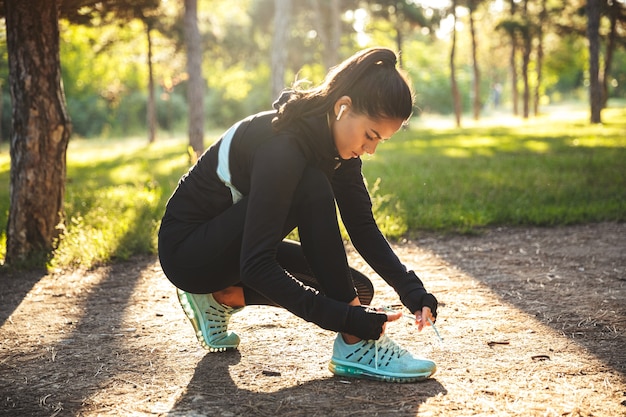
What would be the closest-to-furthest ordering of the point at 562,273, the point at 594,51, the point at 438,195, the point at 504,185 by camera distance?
the point at 562,273 → the point at 438,195 → the point at 504,185 → the point at 594,51

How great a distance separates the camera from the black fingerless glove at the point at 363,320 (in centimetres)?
229

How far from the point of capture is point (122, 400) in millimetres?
2465

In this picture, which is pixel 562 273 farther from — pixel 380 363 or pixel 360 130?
pixel 360 130

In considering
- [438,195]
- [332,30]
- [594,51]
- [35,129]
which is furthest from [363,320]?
[332,30]

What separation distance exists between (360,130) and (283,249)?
70 centimetres

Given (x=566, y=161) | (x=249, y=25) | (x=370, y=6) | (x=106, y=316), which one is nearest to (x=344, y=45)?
(x=249, y=25)

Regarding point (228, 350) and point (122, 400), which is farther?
point (228, 350)

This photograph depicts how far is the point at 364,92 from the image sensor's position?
7.80 ft

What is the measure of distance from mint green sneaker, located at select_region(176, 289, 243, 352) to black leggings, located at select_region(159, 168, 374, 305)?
142mm

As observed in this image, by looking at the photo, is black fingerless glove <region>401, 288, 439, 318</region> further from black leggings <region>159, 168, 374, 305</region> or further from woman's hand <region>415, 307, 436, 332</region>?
black leggings <region>159, 168, 374, 305</region>

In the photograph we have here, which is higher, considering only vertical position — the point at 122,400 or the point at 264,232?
the point at 264,232

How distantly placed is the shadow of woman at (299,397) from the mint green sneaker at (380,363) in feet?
0.11

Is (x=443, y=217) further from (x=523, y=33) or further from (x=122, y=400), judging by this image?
(x=523, y=33)

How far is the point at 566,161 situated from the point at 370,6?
14757 millimetres
